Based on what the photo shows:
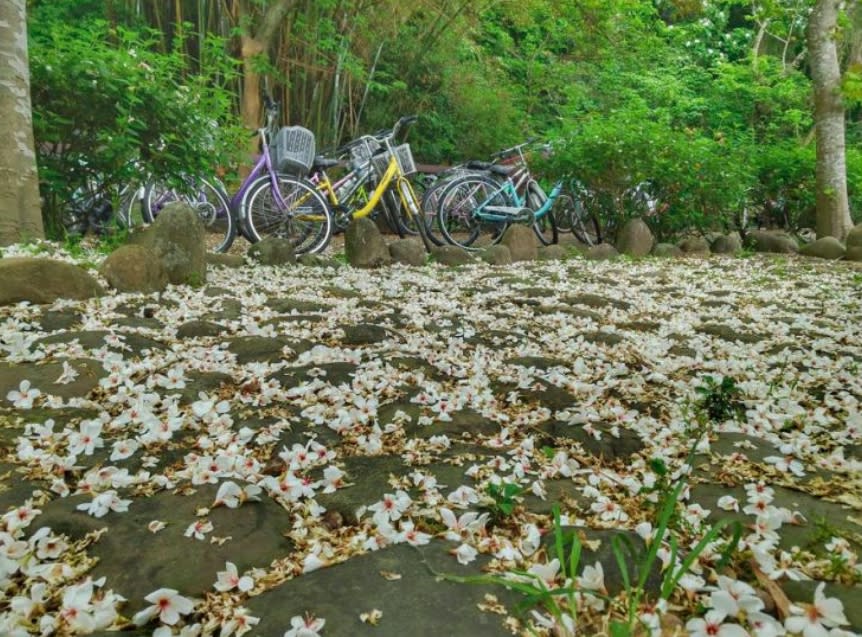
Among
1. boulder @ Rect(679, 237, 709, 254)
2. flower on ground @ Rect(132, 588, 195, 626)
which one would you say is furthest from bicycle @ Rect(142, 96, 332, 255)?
flower on ground @ Rect(132, 588, 195, 626)

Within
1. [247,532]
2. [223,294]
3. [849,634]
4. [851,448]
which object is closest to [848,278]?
[851,448]

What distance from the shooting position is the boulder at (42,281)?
11.3 ft

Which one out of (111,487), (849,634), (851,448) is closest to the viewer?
(849,634)

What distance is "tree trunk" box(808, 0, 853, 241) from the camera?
27.9 feet

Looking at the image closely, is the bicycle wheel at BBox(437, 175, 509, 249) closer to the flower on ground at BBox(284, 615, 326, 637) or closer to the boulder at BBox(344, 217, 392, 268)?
the boulder at BBox(344, 217, 392, 268)

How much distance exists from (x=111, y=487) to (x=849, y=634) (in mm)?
1661

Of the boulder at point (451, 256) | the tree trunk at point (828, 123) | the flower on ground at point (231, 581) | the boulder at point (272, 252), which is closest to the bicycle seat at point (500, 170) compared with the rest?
the boulder at point (451, 256)

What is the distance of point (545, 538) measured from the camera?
1478 millimetres

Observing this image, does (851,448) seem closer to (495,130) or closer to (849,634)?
(849,634)

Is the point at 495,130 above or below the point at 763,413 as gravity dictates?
above

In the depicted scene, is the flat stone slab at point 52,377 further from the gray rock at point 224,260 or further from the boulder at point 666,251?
the boulder at point 666,251

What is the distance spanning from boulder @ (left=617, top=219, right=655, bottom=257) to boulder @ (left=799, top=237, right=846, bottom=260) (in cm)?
205

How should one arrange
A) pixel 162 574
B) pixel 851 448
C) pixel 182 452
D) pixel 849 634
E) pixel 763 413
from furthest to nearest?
1. pixel 763 413
2. pixel 851 448
3. pixel 182 452
4. pixel 162 574
5. pixel 849 634

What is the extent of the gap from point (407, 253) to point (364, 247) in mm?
501
